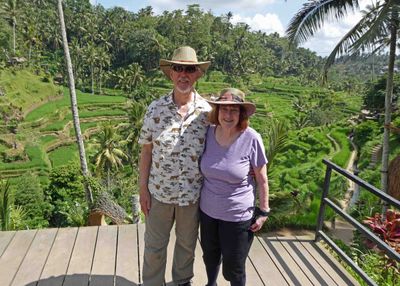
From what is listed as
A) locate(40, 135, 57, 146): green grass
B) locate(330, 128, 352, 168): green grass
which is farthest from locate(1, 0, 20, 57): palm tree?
locate(330, 128, 352, 168): green grass

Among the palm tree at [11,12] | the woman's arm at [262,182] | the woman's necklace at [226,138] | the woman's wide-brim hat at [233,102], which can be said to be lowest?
the woman's arm at [262,182]

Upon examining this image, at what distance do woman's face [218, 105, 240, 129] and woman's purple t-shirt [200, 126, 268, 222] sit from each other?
3.5 inches

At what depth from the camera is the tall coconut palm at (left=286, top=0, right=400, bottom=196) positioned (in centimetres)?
564

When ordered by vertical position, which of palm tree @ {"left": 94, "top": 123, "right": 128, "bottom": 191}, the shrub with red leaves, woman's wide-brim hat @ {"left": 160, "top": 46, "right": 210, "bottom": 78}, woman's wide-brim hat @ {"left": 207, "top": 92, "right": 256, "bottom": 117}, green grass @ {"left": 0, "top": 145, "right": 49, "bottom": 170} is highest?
woman's wide-brim hat @ {"left": 160, "top": 46, "right": 210, "bottom": 78}

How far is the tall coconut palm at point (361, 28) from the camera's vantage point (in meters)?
5.64

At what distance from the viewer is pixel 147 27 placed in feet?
216

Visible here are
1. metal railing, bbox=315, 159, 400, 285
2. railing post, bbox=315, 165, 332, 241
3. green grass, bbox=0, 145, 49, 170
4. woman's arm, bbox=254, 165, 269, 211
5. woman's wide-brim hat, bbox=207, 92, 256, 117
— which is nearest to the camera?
woman's wide-brim hat, bbox=207, 92, 256, 117

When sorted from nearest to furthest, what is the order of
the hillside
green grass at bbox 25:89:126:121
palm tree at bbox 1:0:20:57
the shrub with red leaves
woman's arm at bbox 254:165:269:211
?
1. woman's arm at bbox 254:165:269:211
2. the shrub with red leaves
3. the hillside
4. green grass at bbox 25:89:126:121
5. palm tree at bbox 1:0:20:57

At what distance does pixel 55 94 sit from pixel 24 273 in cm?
4571

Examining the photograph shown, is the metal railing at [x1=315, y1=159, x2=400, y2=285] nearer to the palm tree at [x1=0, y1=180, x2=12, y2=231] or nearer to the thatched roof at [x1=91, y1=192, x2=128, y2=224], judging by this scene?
the thatched roof at [x1=91, y1=192, x2=128, y2=224]

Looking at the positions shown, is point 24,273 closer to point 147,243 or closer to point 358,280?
point 147,243

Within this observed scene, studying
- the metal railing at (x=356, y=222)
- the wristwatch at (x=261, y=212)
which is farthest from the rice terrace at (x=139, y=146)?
the wristwatch at (x=261, y=212)

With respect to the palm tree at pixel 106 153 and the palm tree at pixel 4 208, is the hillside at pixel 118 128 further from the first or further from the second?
the palm tree at pixel 4 208

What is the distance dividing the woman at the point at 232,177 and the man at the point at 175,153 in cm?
A: 9
